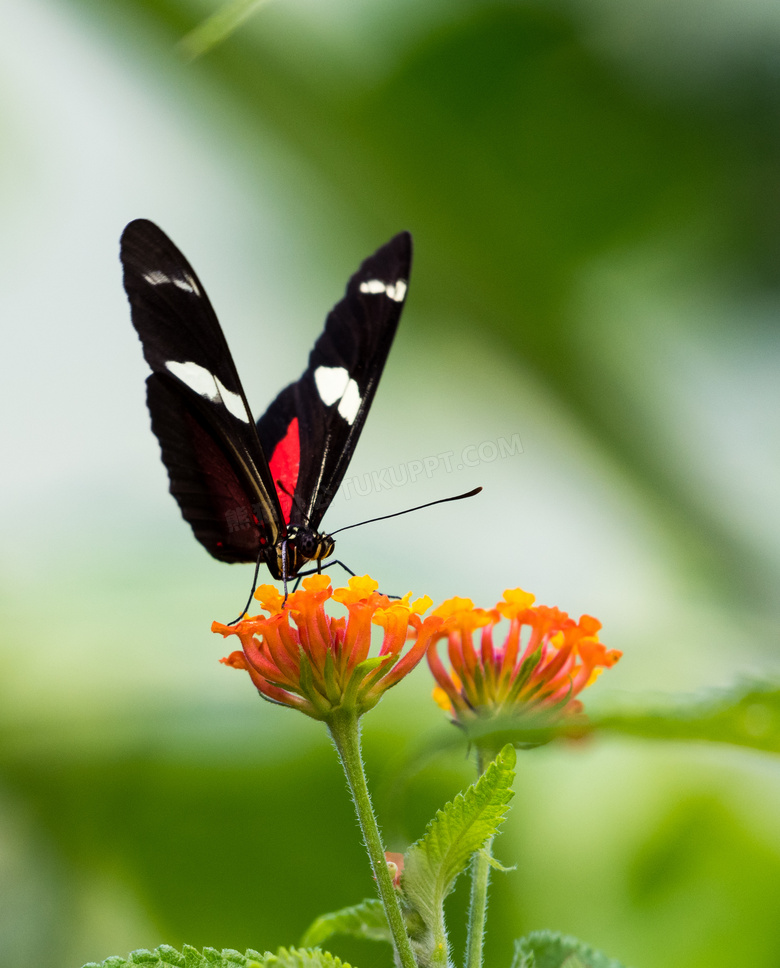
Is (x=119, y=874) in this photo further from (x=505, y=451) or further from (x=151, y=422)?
(x=505, y=451)

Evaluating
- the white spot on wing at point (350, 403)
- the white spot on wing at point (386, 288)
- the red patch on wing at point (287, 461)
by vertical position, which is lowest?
the red patch on wing at point (287, 461)

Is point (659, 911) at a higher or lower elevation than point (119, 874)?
lower

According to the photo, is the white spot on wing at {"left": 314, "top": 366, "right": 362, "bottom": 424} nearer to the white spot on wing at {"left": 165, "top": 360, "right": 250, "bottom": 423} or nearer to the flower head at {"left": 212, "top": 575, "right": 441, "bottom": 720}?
the white spot on wing at {"left": 165, "top": 360, "right": 250, "bottom": 423}

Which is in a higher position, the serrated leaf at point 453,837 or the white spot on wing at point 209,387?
the white spot on wing at point 209,387

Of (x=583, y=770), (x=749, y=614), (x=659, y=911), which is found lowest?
(x=659, y=911)

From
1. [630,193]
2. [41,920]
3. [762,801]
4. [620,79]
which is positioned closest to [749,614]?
[762,801]

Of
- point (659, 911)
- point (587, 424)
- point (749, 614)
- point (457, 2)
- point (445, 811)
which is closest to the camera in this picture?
point (445, 811)

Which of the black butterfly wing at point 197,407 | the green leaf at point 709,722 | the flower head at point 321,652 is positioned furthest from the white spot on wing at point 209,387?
the green leaf at point 709,722

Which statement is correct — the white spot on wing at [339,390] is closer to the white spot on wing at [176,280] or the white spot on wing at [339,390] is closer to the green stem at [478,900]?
the white spot on wing at [176,280]
